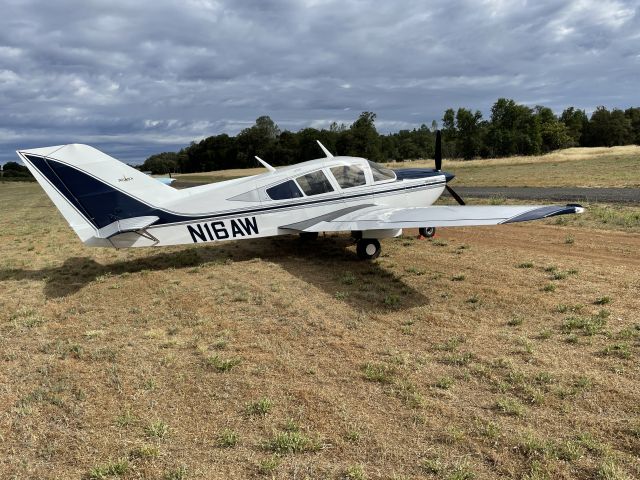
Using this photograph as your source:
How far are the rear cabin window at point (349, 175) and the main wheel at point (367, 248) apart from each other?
1.56m

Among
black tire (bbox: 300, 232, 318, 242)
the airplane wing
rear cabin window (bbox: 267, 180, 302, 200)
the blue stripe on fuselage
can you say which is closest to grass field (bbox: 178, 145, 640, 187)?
black tire (bbox: 300, 232, 318, 242)

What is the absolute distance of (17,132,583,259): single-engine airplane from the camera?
872cm

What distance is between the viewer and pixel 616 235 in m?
11.1

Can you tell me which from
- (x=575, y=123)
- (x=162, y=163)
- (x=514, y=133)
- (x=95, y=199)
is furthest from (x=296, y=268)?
(x=162, y=163)

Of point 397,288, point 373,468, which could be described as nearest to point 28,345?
point 373,468

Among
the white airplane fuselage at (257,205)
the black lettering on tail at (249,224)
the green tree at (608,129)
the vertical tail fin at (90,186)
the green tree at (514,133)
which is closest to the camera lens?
the vertical tail fin at (90,186)

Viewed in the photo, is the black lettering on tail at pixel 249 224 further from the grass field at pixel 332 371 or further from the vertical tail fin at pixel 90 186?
the vertical tail fin at pixel 90 186

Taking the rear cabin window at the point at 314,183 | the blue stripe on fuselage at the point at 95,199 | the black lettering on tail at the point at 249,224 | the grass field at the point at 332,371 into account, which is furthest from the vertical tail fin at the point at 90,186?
the rear cabin window at the point at 314,183

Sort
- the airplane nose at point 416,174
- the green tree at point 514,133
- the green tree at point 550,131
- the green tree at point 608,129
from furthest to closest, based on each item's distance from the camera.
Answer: the green tree at point 608,129
the green tree at point 550,131
the green tree at point 514,133
the airplane nose at point 416,174

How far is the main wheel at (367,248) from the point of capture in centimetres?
1019

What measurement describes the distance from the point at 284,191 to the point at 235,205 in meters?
1.20

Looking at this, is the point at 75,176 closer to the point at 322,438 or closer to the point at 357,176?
the point at 357,176

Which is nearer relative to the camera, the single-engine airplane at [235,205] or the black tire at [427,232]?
the single-engine airplane at [235,205]

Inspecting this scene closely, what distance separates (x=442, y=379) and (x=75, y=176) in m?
7.99
